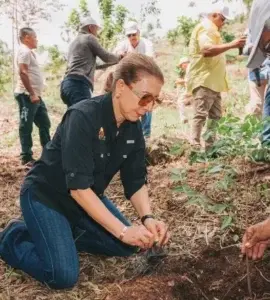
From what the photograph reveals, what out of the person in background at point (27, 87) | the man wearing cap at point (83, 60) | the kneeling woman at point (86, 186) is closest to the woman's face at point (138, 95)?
the kneeling woman at point (86, 186)

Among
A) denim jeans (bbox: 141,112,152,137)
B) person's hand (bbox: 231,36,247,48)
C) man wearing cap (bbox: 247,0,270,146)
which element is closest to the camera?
man wearing cap (bbox: 247,0,270,146)

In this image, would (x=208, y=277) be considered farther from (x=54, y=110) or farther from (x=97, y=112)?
(x=54, y=110)

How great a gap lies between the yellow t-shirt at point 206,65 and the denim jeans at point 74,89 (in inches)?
46.0

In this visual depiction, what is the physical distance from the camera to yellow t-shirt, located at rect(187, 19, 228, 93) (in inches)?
161

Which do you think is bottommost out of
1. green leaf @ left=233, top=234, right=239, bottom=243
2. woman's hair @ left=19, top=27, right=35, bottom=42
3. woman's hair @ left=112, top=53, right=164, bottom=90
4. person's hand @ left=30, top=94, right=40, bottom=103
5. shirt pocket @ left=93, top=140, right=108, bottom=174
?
green leaf @ left=233, top=234, right=239, bottom=243

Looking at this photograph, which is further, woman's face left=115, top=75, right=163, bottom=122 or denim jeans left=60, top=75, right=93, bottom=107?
denim jeans left=60, top=75, right=93, bottom=107

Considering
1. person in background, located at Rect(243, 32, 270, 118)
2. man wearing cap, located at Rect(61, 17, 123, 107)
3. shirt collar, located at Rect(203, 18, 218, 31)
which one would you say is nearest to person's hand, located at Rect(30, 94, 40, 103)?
man wearing cap, located at Rect(61, 17, 123, 107)

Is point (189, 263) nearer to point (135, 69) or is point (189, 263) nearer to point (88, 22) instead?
point (135, 69)

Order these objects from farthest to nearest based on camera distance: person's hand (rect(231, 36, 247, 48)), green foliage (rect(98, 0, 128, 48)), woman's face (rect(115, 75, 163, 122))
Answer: green foliage (rect(98, 0, 128, 48)) < person's hand (rect(231, 36, 247, 48)) < woman's face (rect(115, 75, 163, 122))

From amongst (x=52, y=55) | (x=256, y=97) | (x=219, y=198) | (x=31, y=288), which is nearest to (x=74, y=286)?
(x=31, y=288)

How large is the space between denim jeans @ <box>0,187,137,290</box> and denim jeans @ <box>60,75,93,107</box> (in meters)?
2.29

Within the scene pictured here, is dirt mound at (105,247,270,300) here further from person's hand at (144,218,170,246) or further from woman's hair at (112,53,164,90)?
woman's hair at (112,53,164,90)

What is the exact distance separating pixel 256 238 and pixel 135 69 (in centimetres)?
96

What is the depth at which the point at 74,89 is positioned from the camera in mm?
4492
